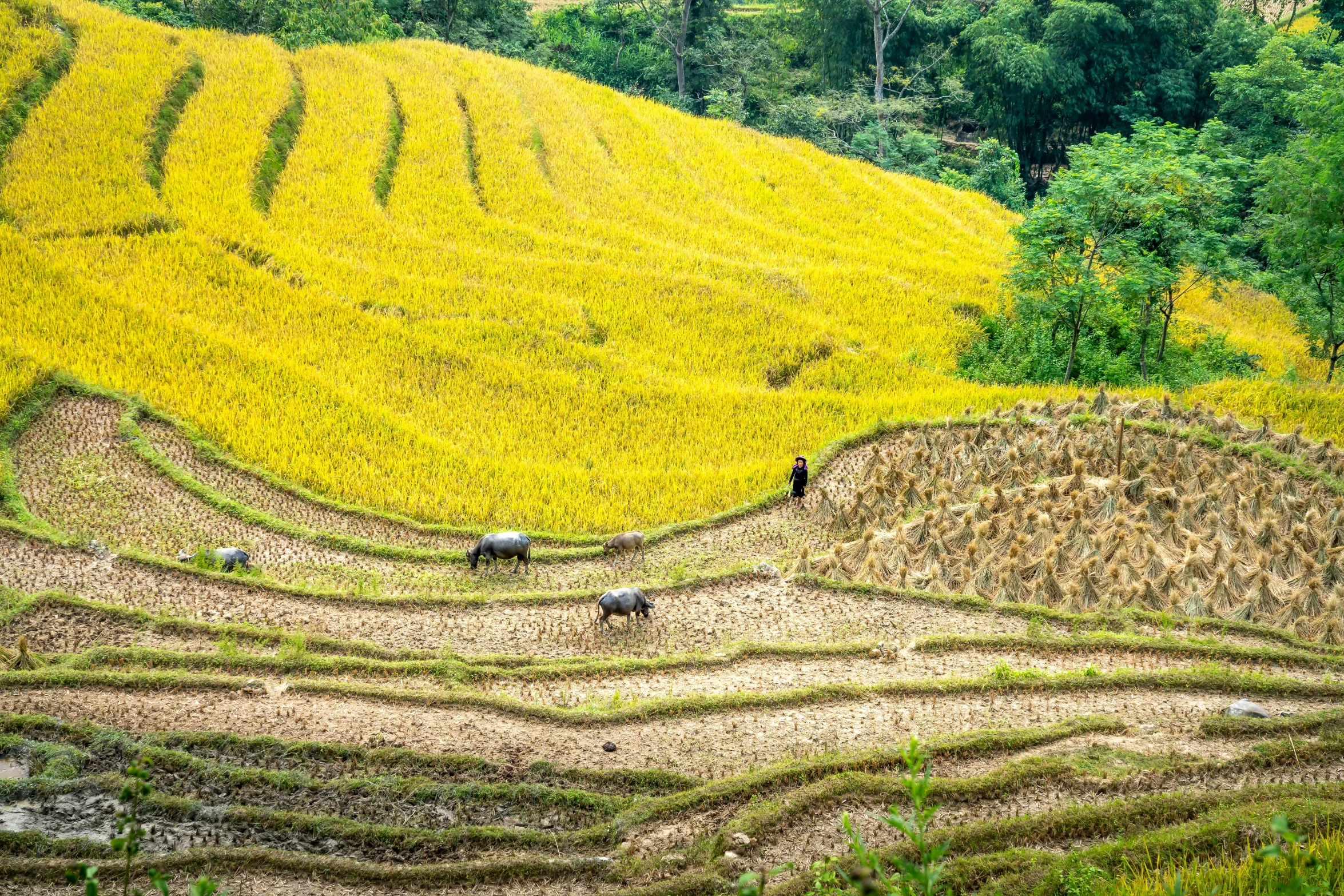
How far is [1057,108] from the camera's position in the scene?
3991 centimetres

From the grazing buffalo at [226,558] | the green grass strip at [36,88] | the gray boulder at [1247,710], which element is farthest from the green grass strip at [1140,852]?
the green grass strip at [36,88]

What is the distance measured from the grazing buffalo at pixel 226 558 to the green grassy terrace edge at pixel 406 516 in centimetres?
97

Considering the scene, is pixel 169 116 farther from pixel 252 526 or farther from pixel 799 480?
pixel 799 480

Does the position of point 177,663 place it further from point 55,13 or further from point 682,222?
point 55,13

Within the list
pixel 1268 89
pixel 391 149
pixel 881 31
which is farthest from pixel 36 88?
pixel 1268 89

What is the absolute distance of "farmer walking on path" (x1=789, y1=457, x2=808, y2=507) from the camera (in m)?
13.5

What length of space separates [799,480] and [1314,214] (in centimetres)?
1178

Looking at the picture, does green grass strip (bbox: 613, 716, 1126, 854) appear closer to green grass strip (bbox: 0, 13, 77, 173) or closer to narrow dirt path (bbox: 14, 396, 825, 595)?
narrow dirt path (bbox: 14, 396, 825, 595)

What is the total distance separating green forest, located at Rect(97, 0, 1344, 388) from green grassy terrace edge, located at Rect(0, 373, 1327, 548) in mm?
4406

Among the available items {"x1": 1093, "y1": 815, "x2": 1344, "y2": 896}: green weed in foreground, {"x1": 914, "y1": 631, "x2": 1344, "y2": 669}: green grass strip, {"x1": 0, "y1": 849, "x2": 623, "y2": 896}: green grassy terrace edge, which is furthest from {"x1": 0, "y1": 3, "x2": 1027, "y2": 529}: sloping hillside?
{"x1": 1093, "y1": 815, "x2": 1344, "y2": 896}: green weed in foreground

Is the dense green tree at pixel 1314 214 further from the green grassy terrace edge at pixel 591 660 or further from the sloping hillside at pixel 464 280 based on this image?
the green grassy terrace edge at pixel 591 660

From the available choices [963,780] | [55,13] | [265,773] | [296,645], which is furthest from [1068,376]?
[55,13]

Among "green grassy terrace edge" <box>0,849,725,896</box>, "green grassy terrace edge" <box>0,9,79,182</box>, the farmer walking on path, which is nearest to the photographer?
"green grassy terrace edge" <box>0,849,725,896</box>

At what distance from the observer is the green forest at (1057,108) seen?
1788 cm
